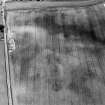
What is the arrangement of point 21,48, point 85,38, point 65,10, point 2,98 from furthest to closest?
point 65,10 → point 85,38 → point 21,48 → point 2,98

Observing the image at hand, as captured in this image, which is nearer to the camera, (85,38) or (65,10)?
(85,38)

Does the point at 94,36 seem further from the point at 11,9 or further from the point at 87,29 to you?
the point at 11,9

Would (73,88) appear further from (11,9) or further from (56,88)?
(11,9)

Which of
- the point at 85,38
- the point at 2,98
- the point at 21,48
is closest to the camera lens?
the point at 2,98

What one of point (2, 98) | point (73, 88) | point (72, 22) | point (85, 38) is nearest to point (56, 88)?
point (73, 88)

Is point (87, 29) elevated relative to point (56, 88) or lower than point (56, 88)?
elevated

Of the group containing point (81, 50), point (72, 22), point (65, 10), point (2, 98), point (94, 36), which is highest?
point (65, 10)
